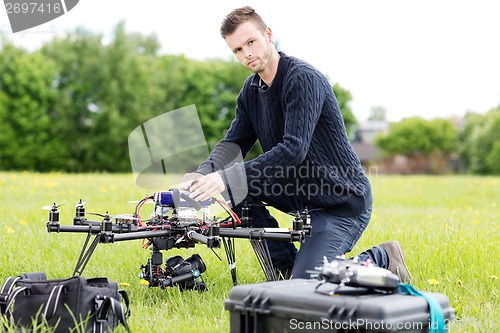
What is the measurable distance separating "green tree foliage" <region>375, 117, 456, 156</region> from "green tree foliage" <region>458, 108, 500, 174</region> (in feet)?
17.6

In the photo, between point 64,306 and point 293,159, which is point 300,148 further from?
point 64,306

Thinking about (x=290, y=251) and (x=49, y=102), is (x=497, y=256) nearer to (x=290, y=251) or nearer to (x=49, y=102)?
(x=290, y=251)

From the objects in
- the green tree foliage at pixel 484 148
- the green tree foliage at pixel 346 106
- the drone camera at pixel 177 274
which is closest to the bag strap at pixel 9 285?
the drone camera at pixel 177 274

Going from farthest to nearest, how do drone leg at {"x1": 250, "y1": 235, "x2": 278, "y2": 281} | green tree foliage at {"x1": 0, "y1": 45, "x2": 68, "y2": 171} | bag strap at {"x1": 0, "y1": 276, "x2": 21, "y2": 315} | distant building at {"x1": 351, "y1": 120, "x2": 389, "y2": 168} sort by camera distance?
distant building at {"x1": 351, "y1": 120, "x2": 389, "y2": 168} → green tree foliage at {"x1": 0, "y1": 45, "x2": 68, "y2": 171} → drone leg at {"x1": 250, "y1": 235, "x2": 278, "y2": 281} → bag strap at {"x1": 0, "y1": 276, "x2": 21, "y2": 315}

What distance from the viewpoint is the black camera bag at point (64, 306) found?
3.36m

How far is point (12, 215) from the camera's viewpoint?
771 cm

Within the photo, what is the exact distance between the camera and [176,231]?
13.6ft

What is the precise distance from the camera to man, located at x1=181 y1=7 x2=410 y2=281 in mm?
4297

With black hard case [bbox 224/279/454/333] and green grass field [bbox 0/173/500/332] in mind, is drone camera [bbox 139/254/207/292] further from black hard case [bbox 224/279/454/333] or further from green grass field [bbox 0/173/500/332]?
black hard case [bbox 224/279/454/333]

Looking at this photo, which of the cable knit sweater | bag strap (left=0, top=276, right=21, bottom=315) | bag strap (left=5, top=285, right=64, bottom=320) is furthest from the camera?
the cable knit sweater

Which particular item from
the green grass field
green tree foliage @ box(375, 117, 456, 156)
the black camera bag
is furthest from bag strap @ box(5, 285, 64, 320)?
green tree foliage @ box(375, 117, 456, 156)

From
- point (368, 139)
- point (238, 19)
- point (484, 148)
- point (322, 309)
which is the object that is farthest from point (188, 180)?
point (368, 139)

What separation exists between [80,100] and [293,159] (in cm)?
4713

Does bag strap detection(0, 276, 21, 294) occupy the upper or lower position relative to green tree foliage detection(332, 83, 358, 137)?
lower
